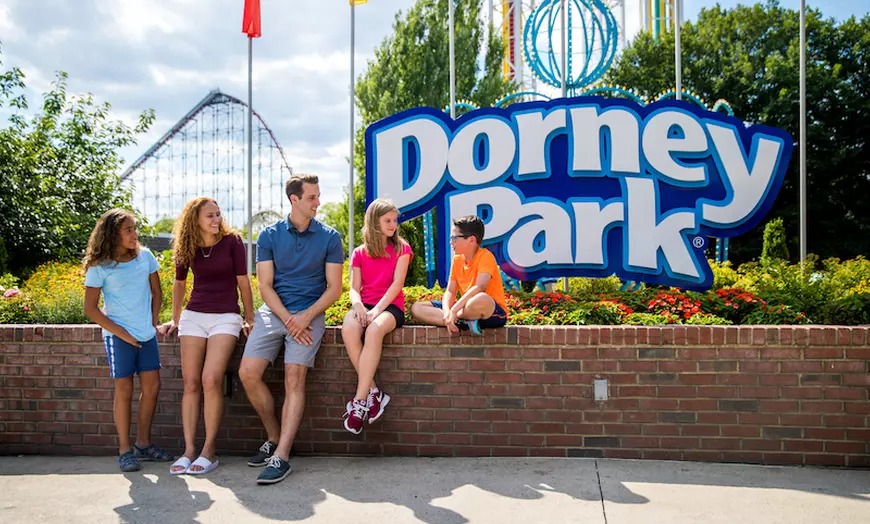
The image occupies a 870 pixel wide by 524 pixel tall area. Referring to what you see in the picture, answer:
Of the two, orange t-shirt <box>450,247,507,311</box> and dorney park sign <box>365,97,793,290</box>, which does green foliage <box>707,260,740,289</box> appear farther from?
orange t-shirt <box>450,247,507,311</box>

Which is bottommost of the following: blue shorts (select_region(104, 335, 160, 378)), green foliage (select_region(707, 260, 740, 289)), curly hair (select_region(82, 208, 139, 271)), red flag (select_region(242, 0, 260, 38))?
blue shorts (select_region(104, 335, 160, 378))

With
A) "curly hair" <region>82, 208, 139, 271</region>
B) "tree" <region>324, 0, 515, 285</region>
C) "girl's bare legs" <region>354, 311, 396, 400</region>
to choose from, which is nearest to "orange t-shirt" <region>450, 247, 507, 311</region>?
"girl's bare legs" <region>354, 311, 396, 400</region>

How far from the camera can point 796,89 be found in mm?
22391

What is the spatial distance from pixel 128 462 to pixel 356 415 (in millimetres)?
1545

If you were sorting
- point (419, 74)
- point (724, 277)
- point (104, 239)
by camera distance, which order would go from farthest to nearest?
1. point (419, 74)
2. point (724, 277)
3. point (104, 239)

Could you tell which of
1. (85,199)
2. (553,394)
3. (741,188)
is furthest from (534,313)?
(85,199)

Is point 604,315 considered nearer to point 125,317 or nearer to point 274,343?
point 274,343

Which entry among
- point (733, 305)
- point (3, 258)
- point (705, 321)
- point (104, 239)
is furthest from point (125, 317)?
point (3, 258)

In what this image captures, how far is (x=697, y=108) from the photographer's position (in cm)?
740

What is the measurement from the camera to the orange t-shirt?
16.1ft

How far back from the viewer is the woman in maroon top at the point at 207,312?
466cm

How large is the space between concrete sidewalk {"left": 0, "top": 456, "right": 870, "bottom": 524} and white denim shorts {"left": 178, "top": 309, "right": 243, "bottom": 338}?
2.91 feet

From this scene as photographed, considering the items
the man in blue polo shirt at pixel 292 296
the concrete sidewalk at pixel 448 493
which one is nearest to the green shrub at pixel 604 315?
the concrete sidewalk at pixel 448 493

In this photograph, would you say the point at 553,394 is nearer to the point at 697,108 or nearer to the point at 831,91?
the point at 697,108
